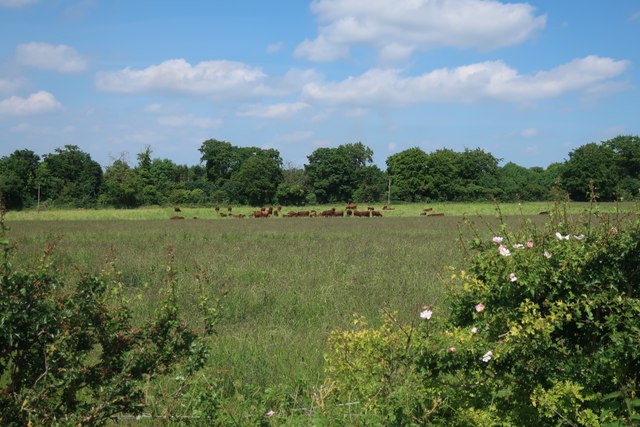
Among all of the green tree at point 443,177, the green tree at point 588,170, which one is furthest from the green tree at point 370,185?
the green tree at point 588,170

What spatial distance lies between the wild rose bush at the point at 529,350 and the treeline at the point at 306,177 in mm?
54529

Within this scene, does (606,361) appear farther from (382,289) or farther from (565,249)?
(382,289)

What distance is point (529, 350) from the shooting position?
10.4 feet

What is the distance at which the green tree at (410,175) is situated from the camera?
88750 millimetres

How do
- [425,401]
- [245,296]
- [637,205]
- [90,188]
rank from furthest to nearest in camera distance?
[90,188] → [245,296] → [637,205] → [425,401]

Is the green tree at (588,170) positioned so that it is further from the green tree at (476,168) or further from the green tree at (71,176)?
the green tree at (71,176)

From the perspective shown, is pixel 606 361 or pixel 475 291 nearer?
pixel 606 361

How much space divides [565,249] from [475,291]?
59 cm

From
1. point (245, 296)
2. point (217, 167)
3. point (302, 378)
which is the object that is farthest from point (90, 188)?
point (302, 378)

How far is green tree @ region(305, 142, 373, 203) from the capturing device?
86875mm

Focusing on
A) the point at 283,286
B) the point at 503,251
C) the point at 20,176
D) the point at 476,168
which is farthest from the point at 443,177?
the point at 503,251

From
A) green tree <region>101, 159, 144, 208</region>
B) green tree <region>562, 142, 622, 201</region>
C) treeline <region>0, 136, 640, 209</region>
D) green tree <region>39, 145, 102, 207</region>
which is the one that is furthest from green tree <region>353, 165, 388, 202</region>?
green tree <region>39, 145, 102, 207</region>

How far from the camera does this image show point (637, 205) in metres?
4.04

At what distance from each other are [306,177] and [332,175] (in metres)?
5.41
